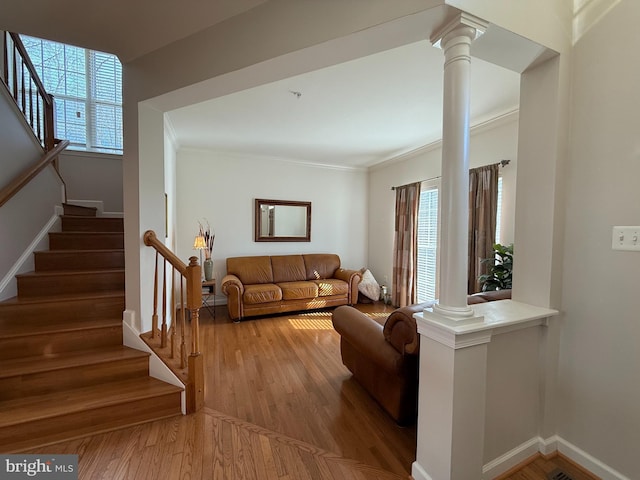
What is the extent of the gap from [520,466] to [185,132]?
177 inches

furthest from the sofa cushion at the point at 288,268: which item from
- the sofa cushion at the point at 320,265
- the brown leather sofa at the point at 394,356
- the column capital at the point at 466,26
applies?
the column capital at the point at 466,26

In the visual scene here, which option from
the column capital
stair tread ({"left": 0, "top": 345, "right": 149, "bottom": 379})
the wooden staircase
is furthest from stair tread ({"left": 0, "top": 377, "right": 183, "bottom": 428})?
the column capital

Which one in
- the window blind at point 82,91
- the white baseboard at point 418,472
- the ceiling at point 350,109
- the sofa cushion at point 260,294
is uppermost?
the window blind at point 82,91

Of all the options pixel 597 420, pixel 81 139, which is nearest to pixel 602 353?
pixel 597 420

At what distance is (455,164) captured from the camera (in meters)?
1.28

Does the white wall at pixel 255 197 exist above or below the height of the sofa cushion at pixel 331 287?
above

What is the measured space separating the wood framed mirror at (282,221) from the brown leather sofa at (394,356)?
3084 mm

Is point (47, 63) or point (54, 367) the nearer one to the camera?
point (54, 367)

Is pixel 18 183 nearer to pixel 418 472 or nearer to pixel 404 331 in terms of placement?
pixel 404 331

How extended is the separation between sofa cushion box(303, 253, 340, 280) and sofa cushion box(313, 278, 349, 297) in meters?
0.30

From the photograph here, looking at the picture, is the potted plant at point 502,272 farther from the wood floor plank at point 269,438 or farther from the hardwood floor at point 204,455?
the hardwood floor at point 204,455

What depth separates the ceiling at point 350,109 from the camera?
224 cm

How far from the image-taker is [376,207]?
5434 mm

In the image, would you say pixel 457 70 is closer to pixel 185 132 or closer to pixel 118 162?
pixel 185 132
